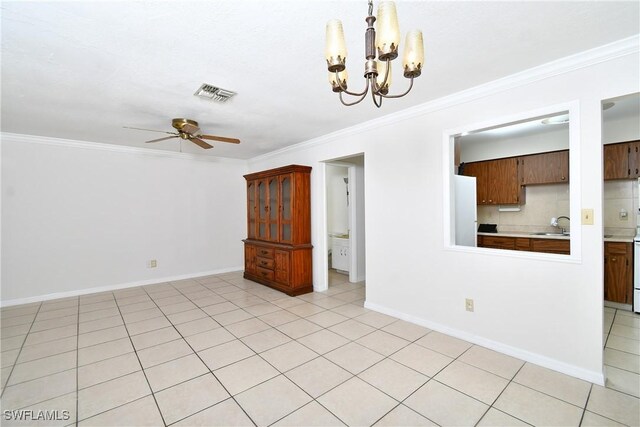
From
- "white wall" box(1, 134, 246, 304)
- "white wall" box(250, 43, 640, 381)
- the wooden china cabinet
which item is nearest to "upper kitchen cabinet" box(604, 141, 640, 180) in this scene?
"white wall" box(250, 43, 640, 381)

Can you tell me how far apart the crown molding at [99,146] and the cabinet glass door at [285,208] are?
2000 mm

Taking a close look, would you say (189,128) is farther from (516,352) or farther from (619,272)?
(619,272)

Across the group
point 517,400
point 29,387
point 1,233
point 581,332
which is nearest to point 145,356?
point 29,387

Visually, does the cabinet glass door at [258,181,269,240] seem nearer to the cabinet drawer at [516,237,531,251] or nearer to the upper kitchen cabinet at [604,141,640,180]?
the cabinet drawer at [516,237,531,251]

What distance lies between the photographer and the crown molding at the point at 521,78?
6.16 ft

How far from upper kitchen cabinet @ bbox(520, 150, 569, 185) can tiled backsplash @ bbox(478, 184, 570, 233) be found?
244 millimetres

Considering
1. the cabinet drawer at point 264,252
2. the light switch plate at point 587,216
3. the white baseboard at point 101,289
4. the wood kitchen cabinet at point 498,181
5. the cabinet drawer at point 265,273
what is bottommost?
the white baseboard at point 101,289

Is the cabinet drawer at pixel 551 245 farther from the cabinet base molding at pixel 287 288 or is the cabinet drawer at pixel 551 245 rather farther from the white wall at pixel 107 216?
the white wall at pixel 107 216

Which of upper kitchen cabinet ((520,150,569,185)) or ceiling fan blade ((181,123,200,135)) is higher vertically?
ceiling fan blade ((181,123,200,135))

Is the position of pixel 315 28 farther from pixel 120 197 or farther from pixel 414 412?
pixel 120 197

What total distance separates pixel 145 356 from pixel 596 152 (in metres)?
3.90

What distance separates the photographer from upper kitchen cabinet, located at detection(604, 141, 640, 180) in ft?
11.5

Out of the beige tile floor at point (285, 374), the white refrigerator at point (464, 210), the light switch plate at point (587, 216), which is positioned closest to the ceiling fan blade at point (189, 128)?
the beige tile floor at point (285, 374)

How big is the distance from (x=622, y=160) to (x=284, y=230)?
4.63 meters
